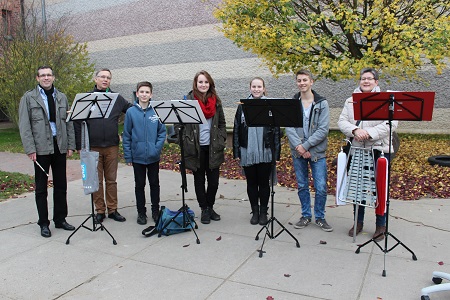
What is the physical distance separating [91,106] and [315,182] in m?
2.93

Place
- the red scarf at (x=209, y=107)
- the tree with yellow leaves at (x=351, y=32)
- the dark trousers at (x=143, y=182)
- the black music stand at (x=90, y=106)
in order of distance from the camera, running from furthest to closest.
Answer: the tree with yellow leaves at (x=351, y=32) → the dark trousers at (x=143, y=182) → the red scarf at (x=209, y=107) → the black music stand at (x=90, y=106)

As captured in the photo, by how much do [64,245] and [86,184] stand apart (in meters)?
0.77

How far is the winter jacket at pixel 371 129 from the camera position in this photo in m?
4.48

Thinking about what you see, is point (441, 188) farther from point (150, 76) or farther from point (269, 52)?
point (150, 76)

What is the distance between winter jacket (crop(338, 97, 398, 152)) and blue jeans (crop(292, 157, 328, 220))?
54 cm

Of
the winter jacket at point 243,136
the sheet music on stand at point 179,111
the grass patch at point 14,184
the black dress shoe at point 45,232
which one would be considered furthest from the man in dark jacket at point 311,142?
the grass patch at point 14,184

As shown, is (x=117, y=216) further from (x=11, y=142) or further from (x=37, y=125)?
(x=11, y=142)

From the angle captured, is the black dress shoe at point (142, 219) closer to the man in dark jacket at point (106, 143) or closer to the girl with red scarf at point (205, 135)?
the man in dark jacket at point (106, 143)

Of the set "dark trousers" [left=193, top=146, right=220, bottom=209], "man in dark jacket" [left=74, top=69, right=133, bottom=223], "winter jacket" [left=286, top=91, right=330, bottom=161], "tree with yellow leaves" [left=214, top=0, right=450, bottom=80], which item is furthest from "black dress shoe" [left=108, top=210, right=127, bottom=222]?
"tree with yellow leaves" [left=214, top=0, right=450, bottom=80]

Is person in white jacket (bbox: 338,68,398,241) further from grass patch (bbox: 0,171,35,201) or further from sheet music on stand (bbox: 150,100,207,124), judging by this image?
grass patch (bbox: 0,171,35,201)

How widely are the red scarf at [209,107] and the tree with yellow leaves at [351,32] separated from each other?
2753 millimetres

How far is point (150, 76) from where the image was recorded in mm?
17750

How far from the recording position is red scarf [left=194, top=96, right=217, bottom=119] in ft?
17.0

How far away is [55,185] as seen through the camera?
5273 mm
